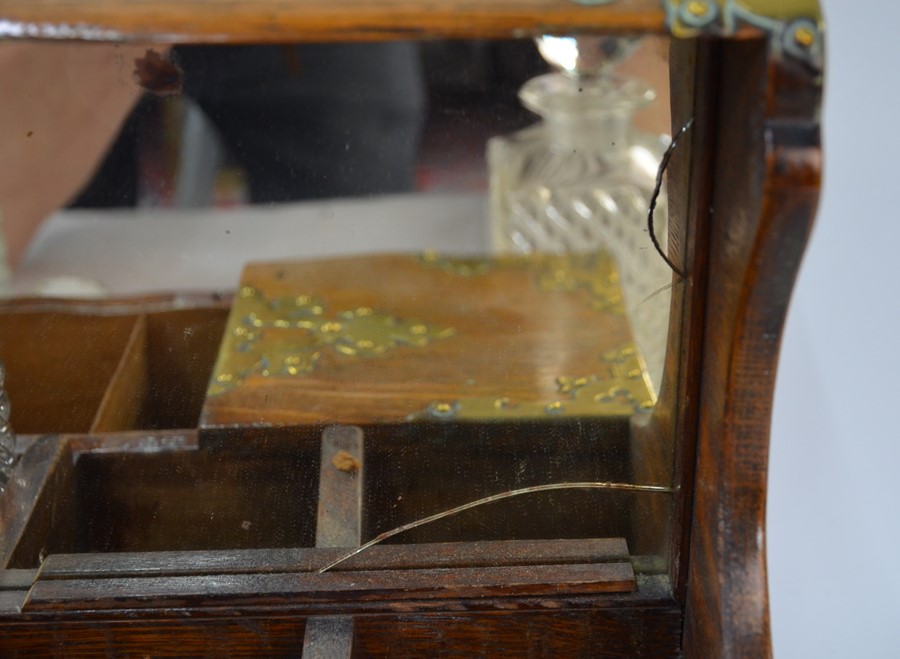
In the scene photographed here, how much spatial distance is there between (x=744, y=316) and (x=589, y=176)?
30cm

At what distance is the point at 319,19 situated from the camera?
18.5 inches

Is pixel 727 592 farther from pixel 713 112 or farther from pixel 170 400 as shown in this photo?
pixel 170 400

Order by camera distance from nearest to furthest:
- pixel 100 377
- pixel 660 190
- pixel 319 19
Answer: pixel 319 19 → pixel 660 190 → pixel 100 377

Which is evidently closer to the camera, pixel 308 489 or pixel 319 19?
pixel 319 19

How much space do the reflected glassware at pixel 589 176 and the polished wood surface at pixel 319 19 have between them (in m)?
0.16

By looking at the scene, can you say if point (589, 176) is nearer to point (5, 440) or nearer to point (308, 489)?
point (308, 489)

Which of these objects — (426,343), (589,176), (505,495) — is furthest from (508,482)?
(589,176)

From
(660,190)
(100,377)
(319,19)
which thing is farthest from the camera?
(100,377)

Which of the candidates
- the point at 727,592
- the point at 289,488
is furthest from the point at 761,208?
the point at 289,488

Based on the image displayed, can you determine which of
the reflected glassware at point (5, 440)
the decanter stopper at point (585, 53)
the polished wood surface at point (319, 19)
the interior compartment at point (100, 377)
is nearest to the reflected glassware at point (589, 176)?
the decanter stopper at point (585, 53)

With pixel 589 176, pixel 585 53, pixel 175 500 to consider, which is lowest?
pixel 175 500

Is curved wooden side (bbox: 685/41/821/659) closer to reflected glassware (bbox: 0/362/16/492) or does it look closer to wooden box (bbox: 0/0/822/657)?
wooden box (bbox: 0/0/822/657)

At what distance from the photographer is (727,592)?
57 centimetres

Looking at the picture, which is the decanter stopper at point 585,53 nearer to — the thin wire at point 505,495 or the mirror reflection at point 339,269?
the mirror reflection at point 339,269
